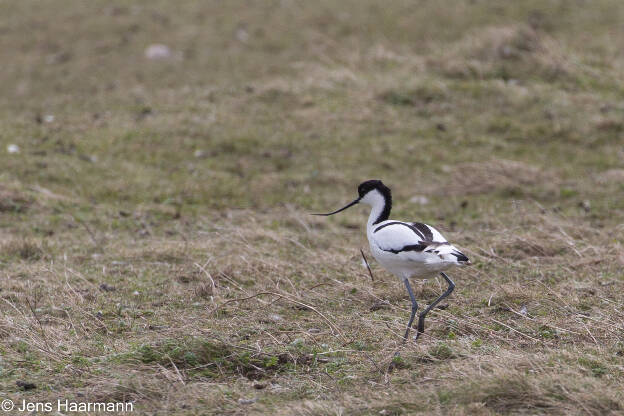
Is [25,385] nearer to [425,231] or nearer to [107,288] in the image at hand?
[107,288]

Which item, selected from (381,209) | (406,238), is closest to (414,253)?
(406,238)

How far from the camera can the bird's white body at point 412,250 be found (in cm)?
541

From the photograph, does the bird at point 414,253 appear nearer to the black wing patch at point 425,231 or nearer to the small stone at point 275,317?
the black wing patch at point 425,231

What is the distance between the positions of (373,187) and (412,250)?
102 cm

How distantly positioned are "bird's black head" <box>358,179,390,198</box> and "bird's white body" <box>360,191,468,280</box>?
0.31 meters

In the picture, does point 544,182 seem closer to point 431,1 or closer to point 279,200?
point 279,200

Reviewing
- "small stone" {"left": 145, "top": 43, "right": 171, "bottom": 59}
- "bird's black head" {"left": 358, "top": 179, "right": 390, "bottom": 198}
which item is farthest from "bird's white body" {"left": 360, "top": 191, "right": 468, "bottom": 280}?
"small stone" {"left": 145, "top": 43, "right": 171, "bottom": 59}

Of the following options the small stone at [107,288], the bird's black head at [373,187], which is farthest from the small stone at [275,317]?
the small stone at [107,288]

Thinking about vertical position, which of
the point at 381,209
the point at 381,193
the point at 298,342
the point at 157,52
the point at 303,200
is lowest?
the point at 303,200
